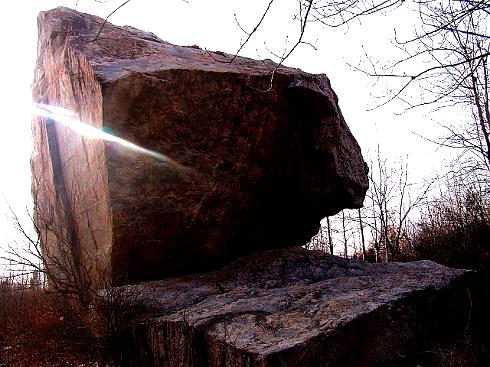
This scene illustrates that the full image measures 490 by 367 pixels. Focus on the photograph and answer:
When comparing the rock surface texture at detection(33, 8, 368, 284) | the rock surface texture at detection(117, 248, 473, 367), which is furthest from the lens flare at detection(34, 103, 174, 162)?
the rock surface texture at detection(117, 248, 473, 367)

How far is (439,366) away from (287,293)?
1.41m

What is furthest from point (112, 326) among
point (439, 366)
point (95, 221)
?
point (439, 366)

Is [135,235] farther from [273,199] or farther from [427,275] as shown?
[427,275]

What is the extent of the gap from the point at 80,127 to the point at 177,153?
1.35 meters

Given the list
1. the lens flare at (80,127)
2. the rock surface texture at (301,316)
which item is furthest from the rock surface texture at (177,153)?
the rock surface texture at (301,316)

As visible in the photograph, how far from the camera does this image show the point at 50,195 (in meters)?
6.84

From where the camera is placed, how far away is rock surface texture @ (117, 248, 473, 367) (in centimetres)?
313

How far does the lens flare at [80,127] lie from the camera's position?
4816mm

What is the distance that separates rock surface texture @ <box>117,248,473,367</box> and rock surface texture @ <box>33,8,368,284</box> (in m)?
0.65

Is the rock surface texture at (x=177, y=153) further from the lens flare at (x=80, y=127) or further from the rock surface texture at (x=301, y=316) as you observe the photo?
the rock surface texture at (x=301, y=316)

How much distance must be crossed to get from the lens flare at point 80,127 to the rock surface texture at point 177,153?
0.04m

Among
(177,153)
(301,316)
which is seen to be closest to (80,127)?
(177,153)

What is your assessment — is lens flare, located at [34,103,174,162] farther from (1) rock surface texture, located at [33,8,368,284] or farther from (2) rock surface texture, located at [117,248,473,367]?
(2) rock surface texture, located at [117,248,473,367]

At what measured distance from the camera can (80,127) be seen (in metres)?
5.51
